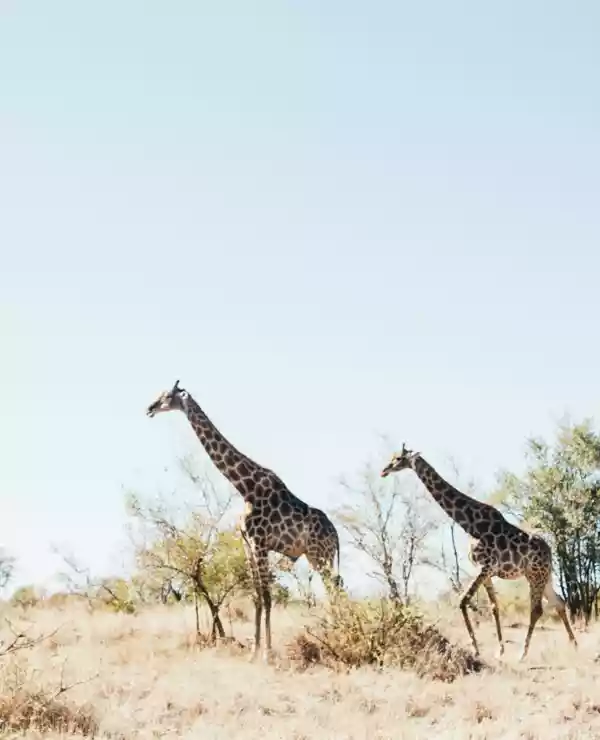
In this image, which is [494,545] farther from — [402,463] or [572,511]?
[572,511]

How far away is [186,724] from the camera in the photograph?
10.2 meters

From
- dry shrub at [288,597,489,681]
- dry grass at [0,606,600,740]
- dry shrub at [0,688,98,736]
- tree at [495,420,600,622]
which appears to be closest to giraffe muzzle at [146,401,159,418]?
dry grass at [0,606,600,740]

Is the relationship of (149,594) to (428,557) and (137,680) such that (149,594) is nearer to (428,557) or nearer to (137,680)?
(428,557)

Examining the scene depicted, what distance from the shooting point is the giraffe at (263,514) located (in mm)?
15281

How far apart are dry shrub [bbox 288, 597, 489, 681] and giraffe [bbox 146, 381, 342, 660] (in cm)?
96

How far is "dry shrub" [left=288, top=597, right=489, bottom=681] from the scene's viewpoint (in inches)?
529

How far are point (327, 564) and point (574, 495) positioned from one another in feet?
46.5

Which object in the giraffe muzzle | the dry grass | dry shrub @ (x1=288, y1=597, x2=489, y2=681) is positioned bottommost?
the dry grass

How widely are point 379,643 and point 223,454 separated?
4000 millimetres

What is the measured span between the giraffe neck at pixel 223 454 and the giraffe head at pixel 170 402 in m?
0.10

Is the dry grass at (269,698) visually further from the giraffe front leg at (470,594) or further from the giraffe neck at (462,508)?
the giraffe neck at (462,508)

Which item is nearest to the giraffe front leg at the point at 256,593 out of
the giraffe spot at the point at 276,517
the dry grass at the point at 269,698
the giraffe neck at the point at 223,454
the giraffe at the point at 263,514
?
the giraffe at the point at 263,514

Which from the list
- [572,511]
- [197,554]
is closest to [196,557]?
[197,554]

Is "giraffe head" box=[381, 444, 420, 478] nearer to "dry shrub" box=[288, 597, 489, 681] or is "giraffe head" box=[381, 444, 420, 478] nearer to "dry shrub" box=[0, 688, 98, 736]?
"dry shrub" box=[288, 597, 489, 681]
